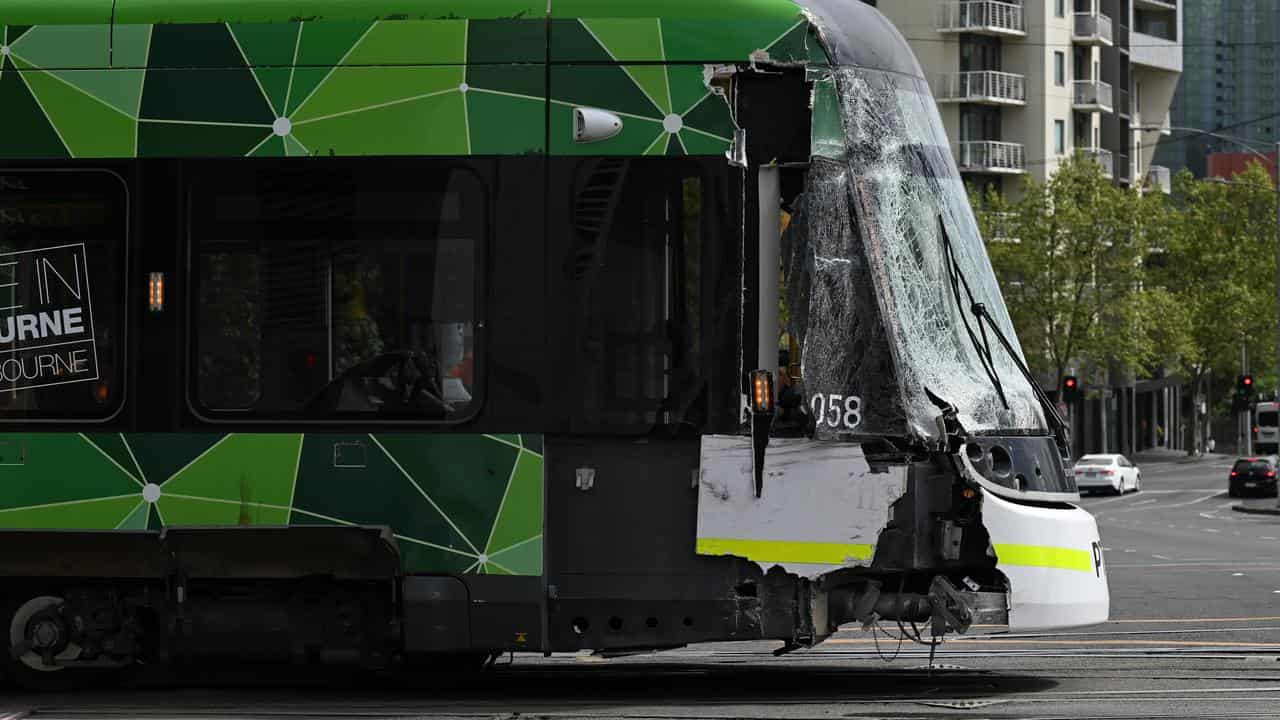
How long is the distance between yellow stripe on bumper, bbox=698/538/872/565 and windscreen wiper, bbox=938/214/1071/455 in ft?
3.86

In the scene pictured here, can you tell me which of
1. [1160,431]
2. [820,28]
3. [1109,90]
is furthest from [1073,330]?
[820,28]

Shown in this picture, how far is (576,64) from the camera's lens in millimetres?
9844

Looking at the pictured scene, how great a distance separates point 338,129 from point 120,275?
4.54ft

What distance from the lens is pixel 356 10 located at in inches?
392

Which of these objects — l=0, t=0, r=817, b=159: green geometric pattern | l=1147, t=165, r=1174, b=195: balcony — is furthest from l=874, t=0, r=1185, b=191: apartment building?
l=0, t=0, r=817, b=159: green geometric pattern

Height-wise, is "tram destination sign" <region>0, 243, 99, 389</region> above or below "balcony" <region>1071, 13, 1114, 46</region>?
below

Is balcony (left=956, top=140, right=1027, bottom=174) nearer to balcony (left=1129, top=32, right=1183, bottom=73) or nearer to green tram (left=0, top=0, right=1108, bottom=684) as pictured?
balcony (left=1129, top=32, right=1183, bottom=73)

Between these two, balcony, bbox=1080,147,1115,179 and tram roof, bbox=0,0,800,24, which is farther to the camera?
balcony, bbox=1080,147,1115,179

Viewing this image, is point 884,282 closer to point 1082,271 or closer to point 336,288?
point 336,288

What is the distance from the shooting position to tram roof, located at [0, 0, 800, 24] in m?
9.82

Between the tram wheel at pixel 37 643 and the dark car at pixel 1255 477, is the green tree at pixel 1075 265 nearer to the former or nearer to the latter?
the dark car at pixel 1255 477

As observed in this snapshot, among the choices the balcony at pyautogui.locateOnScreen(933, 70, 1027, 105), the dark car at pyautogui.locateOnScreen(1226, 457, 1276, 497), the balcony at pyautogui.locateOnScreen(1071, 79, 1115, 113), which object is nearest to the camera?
the dark car at pyautogui.locateOnScreen(1226, 457, 1276, 497)

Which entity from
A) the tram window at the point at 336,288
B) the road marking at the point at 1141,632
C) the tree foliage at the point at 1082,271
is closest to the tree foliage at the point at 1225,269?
the tree foliage at the point at 1082,271

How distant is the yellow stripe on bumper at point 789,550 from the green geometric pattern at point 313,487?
90 cm
